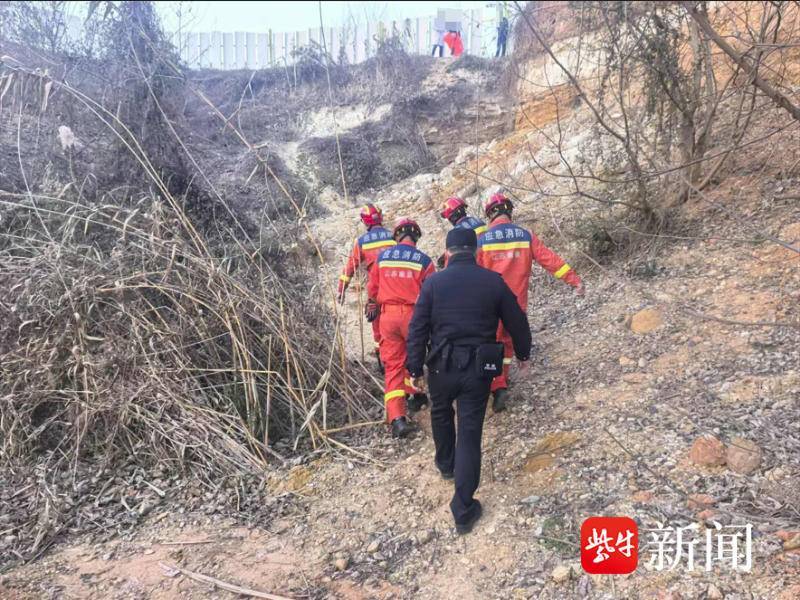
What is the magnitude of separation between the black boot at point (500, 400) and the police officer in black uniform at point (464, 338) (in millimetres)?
959

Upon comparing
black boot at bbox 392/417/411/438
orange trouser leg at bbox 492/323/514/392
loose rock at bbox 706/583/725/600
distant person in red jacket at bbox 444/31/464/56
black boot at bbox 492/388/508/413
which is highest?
distant person in red jacket at bbox 444/31/464/56

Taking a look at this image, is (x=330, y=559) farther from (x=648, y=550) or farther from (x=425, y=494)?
(x=648, y=550)

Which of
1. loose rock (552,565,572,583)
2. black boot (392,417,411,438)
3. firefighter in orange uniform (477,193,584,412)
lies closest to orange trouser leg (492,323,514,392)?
firefighter in orange uniform (477,193,584,412)

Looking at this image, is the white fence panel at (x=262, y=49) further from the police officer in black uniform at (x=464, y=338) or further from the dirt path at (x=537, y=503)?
the police officer in black uniform at (x=464, y=338)

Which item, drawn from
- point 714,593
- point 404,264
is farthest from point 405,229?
point 714,593

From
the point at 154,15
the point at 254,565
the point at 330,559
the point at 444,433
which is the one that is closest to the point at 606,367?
the point at 444,433

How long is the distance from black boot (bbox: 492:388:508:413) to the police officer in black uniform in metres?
0.96

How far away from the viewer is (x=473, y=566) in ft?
9.46

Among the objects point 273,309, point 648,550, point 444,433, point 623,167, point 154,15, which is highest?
point 154,15

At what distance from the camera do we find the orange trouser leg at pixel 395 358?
13.3 feet

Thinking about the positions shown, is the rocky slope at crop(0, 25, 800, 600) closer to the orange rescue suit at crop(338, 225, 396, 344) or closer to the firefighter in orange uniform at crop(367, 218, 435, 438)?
the firefighter in orange uniform at crop(367, 218, 435, 438)

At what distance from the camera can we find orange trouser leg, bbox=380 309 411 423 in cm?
406

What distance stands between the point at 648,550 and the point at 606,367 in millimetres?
1838

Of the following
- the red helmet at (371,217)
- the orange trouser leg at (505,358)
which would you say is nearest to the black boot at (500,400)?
the orange trouser leg at (505,358)
